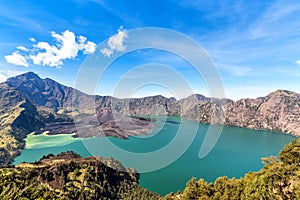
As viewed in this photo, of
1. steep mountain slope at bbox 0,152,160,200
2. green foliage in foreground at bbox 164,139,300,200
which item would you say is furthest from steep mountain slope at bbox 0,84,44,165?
green foliage in foreground at bbox 164,139,300,200

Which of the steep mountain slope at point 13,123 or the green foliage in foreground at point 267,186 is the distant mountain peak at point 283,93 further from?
the steep mountain slope at point 13,123

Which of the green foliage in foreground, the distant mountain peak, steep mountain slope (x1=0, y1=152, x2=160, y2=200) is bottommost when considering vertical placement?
steep mountain slope (x1=0, y1=152, x2=160, y2=200)

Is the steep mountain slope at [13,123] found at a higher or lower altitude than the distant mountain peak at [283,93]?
lower

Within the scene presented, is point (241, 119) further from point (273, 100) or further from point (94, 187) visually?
point (94, 187)

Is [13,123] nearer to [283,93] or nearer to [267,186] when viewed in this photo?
[267,186]

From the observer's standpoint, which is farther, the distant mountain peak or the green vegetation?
the distant mountain peak

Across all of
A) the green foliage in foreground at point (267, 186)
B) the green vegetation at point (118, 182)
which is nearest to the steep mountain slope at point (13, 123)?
the green vegetation at point (118, 182)

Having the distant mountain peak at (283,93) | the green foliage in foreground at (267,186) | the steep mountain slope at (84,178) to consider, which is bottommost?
the steep mountain slope at (84,178)

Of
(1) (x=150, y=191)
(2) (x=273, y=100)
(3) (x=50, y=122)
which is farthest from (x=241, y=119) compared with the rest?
(3) (x=50, y=122)

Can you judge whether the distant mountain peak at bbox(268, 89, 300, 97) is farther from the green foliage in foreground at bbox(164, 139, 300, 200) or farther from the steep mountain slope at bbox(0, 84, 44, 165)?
the steep mountain slope at bbox(0, 84, 44, 165)
